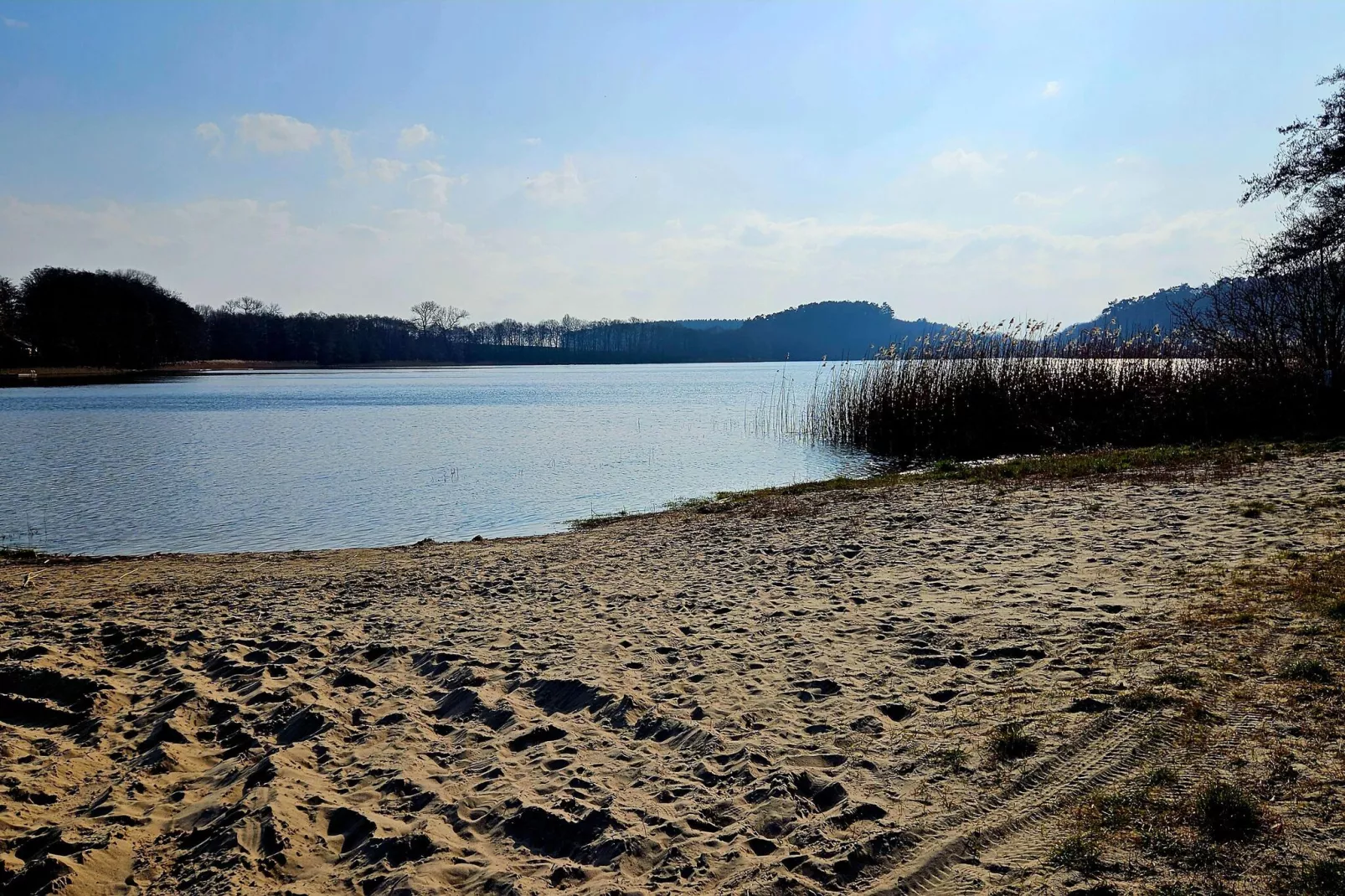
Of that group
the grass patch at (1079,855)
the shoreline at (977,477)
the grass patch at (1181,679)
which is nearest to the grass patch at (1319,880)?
the grass patch at (1079,855)

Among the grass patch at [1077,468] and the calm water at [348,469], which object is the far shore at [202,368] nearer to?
the calm water at [348,469]

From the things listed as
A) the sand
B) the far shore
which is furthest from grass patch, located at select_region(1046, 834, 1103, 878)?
the far shore

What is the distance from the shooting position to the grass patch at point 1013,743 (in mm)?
3885

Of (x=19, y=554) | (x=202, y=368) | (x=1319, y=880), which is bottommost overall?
(x=19, y=554)

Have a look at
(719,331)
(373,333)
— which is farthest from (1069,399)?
(719,331)

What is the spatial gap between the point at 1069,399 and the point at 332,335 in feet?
374

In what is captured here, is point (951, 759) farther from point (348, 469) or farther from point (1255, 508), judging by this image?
point (348, 469)

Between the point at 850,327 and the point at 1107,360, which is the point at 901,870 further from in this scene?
the point at 850,327

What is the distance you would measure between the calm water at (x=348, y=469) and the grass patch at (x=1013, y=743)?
9.71m

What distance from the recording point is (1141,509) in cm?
949

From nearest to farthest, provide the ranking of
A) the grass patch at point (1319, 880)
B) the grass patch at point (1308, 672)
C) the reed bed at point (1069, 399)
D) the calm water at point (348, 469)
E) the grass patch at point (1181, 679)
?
the grass patch at point (1319, 880) → the grass patch at point (1308, 672) → the grass patch at point (1181, 679) → the calm water at point (348, 469) → the reed bed at point (1069, 399)

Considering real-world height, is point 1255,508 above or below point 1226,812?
above

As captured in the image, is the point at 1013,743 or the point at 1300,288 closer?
the point at 1013,743

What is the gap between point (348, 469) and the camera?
1984 cm
